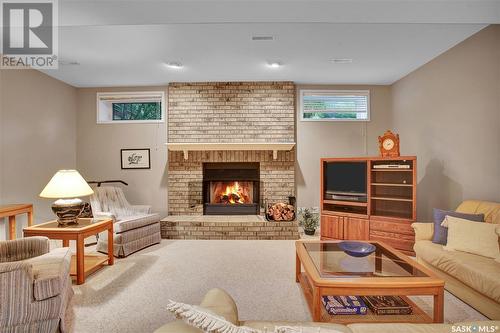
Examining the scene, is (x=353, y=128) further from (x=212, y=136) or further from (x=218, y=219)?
(x=218, y=219)

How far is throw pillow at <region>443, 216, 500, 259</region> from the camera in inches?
86.1

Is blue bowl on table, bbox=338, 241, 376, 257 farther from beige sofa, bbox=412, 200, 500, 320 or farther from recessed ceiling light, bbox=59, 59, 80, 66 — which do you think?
recessed ceiling light, bbox=59, 59, 80, 66

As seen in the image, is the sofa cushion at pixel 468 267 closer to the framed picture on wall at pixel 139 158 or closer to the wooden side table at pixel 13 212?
the framed picture on wall at pixel 139 158

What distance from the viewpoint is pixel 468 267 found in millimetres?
2000

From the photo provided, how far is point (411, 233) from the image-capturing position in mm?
3289

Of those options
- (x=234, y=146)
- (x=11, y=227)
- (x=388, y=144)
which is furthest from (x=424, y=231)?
(x=11, y=227)

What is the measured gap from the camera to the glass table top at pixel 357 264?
1849 mm

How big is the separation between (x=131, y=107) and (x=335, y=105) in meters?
4.05

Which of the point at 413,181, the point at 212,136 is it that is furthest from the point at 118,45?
the point at 413,181

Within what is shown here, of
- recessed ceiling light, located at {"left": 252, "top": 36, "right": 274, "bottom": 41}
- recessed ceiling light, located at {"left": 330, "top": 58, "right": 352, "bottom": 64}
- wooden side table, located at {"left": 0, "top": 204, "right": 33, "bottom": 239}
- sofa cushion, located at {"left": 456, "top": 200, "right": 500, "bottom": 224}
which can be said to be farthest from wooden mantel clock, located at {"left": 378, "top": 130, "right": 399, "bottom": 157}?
wooden side table, located at {"left": 0, "top": 204, "right": 33, "bottom": 239}

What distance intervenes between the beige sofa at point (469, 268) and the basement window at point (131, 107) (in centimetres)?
456

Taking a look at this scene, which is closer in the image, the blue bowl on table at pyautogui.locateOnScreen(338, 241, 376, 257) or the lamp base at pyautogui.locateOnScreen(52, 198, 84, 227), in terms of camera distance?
the blue bowl on table at pyautogui.locateOnScreen(338, 241, 376, 257)
